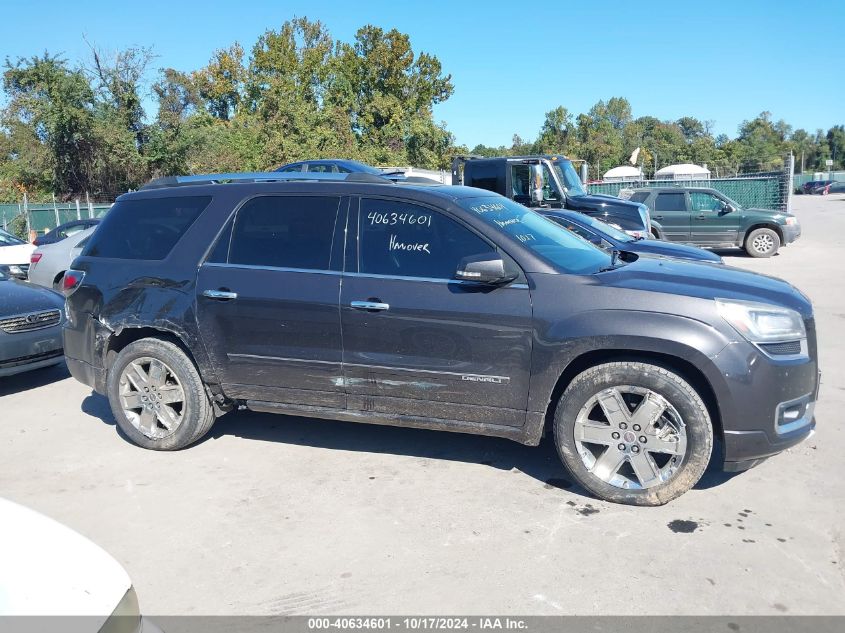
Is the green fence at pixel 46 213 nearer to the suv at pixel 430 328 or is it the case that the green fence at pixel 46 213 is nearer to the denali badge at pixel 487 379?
the suv at pixel 430 328

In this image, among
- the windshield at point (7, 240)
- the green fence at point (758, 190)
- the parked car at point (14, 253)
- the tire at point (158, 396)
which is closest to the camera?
the tire at point (158, 396)

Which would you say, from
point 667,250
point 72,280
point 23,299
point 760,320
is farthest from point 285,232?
point 667,250

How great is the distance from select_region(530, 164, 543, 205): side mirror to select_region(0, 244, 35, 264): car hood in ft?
31.7

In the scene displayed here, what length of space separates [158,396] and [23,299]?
3.19 m

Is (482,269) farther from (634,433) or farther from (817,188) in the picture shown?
A: (817,188)

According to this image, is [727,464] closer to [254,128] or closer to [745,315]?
[745,315]

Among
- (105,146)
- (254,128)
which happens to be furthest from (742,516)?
(254,128)

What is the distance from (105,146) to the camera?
29.2 meters

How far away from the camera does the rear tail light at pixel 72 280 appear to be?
545cm

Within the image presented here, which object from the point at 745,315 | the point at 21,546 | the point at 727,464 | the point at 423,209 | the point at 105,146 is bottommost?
the point at 727,464

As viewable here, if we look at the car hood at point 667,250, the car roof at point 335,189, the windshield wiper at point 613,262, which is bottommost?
the car hood at point 667,250

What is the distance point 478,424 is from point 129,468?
2471 millimetres

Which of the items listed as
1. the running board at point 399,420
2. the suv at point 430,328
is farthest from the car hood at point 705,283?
the running board at point 399,420

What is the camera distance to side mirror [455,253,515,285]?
4.12 metres
